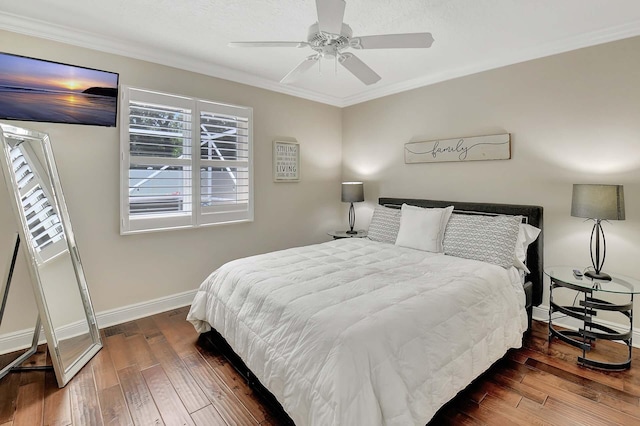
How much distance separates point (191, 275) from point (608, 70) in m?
4.34

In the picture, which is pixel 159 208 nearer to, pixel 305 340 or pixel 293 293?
pixel 293 293

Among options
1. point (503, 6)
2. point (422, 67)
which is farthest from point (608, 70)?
point (422, 67)

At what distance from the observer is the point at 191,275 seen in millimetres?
3502

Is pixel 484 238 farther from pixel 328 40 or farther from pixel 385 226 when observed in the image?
pixel 328 40

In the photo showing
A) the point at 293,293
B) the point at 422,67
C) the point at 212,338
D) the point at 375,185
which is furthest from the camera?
the point at 375,185

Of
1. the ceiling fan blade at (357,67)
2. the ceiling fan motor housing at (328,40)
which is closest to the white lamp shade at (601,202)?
the ceiling fan blade at (357,67)

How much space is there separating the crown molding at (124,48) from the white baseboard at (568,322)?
3784 millimetres

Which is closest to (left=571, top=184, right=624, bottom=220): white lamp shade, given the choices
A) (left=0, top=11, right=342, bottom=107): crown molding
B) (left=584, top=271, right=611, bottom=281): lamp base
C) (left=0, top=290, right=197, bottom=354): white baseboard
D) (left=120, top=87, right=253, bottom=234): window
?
(left=584, top=271, right=611, bottom=281): lamp base

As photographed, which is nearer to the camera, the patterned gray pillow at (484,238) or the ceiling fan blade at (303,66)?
the ceiling fan blade at (303,66)

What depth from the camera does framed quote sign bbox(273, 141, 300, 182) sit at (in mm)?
4094

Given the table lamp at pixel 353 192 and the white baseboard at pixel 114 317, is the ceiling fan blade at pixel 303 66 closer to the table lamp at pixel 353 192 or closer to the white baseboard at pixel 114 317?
the table lamp at pixel 353 192

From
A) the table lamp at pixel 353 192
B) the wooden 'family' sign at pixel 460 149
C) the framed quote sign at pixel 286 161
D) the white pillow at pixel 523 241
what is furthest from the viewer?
the table lamp at pixel 353 192

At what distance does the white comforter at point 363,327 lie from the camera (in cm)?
144

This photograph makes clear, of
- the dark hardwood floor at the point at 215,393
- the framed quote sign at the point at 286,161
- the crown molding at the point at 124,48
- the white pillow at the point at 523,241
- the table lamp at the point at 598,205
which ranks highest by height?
the crown molding at the point at 124,48
